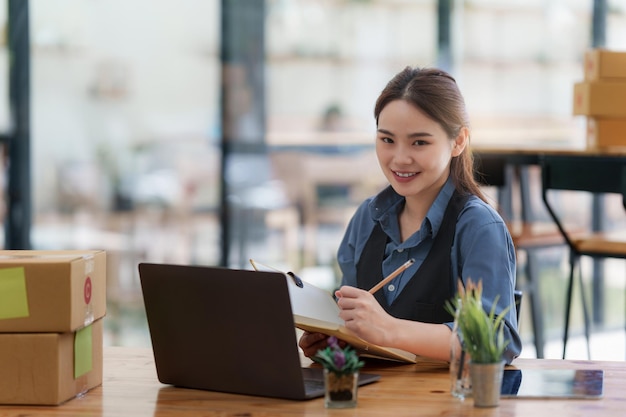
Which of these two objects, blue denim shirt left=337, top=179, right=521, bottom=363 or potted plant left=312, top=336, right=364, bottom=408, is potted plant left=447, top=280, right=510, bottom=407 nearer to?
potted plant left=312, top=336, right=364, bottom=408

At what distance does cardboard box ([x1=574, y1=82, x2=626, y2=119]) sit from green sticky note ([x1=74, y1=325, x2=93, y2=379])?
2.83 meters

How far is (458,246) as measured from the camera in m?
1.99

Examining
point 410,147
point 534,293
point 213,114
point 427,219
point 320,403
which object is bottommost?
point 534,293

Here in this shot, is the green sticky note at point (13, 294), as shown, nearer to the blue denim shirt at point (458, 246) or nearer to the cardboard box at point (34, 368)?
the cardboard box at point (34, 368)

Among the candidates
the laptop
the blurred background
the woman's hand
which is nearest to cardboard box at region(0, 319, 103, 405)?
the laptop

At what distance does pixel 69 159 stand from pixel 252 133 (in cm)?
85

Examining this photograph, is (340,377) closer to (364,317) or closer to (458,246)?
(364,317)

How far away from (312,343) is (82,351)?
431 millimetres

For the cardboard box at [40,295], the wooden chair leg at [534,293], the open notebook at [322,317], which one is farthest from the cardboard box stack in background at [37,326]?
the wooden chair leg at [534,293]

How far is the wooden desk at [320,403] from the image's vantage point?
4.94 ft

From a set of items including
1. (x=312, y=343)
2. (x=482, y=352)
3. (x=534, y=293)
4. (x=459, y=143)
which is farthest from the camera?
Answer: (x=534, y=293)

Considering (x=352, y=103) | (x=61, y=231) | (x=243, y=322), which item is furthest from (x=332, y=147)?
(x=243, y=322)

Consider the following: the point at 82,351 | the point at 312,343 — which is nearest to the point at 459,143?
the point at 312,343

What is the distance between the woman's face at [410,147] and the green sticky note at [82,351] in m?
0.70
